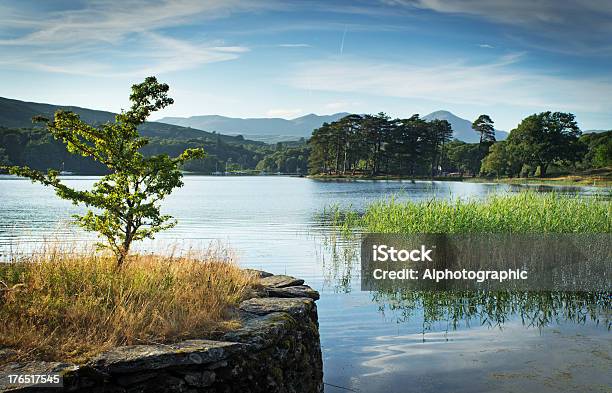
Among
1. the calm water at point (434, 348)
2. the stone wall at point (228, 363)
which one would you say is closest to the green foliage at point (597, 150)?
the calm water at point (434, 348)

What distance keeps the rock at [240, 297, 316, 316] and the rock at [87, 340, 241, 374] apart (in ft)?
4.28

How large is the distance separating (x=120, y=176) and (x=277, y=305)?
3.61 m

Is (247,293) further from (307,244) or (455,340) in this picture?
(307,244)

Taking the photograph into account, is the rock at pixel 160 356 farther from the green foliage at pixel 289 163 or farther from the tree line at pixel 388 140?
the green foliage at pixel 289 163

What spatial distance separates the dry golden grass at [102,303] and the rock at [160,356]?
0.60ft

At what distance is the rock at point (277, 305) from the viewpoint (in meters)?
6.68

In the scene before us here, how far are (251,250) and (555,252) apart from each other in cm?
916

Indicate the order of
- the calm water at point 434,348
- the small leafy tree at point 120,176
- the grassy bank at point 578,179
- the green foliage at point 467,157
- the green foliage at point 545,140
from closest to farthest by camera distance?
1. the calm water at point 434,348
2. the small leafy tree at point 120,176
3. the grassy bank at point 578,179
4. the green foliage at point 545,140
5. the green foliage at point 467,157

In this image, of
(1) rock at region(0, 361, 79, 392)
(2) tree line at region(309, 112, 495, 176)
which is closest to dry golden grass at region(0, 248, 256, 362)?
(1) rock at region(0, 361, 79, 392)

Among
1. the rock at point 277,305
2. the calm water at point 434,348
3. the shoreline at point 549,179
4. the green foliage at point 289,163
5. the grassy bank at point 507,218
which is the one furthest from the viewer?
the green foliage at point 289,163

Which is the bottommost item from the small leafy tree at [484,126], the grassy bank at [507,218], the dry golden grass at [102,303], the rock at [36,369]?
the rock at [36,369]

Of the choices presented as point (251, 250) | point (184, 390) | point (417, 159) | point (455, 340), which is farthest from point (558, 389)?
point (417, 159)

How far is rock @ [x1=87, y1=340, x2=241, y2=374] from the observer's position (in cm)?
478

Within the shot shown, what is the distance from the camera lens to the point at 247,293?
7539 mm
